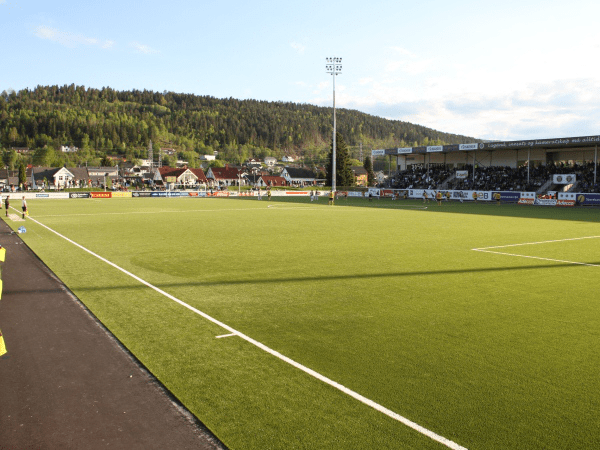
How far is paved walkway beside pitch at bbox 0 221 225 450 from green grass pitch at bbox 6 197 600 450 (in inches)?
9.1

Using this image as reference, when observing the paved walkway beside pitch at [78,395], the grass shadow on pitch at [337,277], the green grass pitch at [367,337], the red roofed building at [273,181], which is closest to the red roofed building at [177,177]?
the red roofed building at [273,181]

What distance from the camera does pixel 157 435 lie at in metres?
4.25

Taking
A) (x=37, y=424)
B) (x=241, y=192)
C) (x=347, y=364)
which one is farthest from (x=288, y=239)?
(x=241, y=192)

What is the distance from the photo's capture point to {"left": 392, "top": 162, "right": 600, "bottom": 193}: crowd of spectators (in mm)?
52219

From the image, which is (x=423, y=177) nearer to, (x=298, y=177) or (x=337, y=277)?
(x=337, y=277)

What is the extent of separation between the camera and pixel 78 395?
505 centimetres

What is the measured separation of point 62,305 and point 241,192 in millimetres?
65832

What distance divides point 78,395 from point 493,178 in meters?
61.4

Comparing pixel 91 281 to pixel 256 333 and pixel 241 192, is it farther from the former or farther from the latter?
pixel 241 192

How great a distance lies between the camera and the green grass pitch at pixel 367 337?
438 cm

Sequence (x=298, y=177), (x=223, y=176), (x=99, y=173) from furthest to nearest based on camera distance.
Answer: (x=223, y=176), (x=99, y=173), (x=298, y=177)

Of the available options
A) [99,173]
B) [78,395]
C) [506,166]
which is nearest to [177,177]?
[99,173]

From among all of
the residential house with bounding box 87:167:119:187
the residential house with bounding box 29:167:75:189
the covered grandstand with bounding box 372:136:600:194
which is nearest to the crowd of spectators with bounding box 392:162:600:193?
the covered grandstand with bounding box 372:136:600:194

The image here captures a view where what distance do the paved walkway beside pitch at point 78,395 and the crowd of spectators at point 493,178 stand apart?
5288 centimetres
